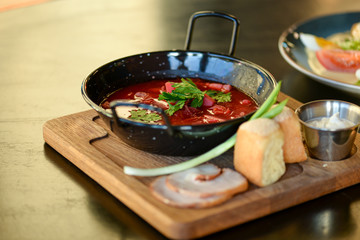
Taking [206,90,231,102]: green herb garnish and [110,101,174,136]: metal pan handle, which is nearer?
[110,101,174,136]: metal pan handle

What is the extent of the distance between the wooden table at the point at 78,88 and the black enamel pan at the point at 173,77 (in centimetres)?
24

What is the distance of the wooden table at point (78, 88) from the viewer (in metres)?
1.63

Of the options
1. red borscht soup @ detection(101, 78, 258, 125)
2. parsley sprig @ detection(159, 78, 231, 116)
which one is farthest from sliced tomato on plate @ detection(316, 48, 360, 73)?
parsley sprig @ detection(159, 78, 231, 116)

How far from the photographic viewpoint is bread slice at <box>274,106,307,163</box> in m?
1.78

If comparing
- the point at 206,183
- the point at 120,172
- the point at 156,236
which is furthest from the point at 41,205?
the point at 206,183

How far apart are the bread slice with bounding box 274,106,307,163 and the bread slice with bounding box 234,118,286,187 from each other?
0.07m

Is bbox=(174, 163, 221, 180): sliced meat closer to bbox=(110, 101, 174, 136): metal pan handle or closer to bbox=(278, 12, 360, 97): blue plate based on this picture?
bbox=(110, 101, 174, 136): metal pan handle

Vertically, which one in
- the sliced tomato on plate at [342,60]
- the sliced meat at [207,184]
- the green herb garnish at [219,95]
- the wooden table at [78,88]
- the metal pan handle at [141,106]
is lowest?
the wooden table at [78,88]

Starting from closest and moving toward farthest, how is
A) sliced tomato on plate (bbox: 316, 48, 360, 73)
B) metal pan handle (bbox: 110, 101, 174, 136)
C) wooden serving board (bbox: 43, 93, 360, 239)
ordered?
wooden serving board (bbox: 43, 93, 360, 239)
metal pan handle (bbox: 110, 101, 174, 136)
sliced tomato on plate (bbox: 316, 48, 360, 73)

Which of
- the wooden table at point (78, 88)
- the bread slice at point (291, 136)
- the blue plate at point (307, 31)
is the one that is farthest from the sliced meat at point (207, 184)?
the blue plate at point (307, 31)

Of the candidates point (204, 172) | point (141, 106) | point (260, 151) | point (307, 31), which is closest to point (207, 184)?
point (204, 172)

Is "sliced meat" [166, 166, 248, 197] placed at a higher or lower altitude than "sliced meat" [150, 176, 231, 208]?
higher

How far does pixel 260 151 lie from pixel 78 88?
139cm

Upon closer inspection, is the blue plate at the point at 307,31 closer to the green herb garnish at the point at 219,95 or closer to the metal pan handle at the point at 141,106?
the green herb garnish at the point at 219,95
